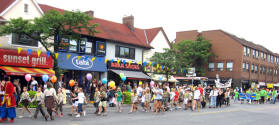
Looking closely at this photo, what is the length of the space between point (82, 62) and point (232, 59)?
1222 inches

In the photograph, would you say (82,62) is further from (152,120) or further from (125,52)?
(152,120)

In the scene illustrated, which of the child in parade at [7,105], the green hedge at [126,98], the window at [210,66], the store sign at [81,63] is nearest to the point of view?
the child in parade at [7,105]

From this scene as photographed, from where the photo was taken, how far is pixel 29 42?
2309cm

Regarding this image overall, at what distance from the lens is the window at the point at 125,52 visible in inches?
1207

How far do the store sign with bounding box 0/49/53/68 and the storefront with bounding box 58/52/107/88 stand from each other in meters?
1.36

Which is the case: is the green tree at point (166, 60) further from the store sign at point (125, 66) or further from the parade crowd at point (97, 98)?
the parade crowd at point (97, 98)

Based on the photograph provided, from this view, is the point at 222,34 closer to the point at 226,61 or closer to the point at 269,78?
the point at 226,61

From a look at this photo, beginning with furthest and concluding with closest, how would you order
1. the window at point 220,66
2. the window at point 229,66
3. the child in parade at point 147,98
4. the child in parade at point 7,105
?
the window at point 220,66, the window at point 229,66, the child in parade at point 147,98, the child in parade at point 7,105

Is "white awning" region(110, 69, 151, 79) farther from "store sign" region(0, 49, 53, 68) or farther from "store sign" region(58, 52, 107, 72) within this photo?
"store sign" region(0, 49, 53, 68)

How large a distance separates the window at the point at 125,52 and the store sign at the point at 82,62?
3.91 metres

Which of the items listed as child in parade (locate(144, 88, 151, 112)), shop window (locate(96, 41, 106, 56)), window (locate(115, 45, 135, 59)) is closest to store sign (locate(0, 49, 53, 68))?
shop window (locate(96, 41, 106, 56))

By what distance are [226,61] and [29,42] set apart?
36.3m

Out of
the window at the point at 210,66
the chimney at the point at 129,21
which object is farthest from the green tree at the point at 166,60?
the window at the point at 210,66

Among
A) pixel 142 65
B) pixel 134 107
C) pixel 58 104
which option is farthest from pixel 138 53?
pixel 58 104
